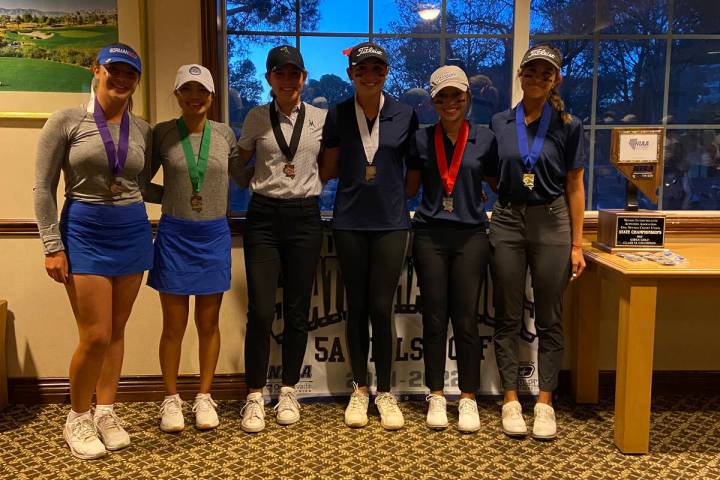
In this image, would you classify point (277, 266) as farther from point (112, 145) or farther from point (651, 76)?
point (651, 76)

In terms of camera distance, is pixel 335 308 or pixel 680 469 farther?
pixel 335 308

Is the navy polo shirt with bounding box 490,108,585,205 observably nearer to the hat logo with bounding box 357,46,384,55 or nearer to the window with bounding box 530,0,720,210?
the hat logo with bounding box 357,46,384,55

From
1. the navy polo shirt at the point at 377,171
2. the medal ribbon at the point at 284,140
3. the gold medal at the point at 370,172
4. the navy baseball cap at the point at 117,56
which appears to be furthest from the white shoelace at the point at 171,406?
the navy baseball cap at the point at 117,56

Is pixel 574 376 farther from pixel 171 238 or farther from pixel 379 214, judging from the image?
pixel 171 238

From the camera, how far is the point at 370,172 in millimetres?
2420

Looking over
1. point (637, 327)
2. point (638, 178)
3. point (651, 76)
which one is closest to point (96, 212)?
point (637, 327)

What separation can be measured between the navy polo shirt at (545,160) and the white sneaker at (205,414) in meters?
1.58

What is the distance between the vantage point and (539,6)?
10.8ft

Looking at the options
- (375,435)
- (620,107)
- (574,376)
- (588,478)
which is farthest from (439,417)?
(620,107)

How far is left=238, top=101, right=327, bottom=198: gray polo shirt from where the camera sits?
244 centimetres

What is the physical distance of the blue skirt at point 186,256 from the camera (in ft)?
7.80

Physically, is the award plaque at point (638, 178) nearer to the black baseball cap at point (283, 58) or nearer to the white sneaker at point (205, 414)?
the black baseball cap at point (283, 58)

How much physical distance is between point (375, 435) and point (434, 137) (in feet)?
4.22

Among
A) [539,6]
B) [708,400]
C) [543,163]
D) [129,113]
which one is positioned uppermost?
[539,6]
